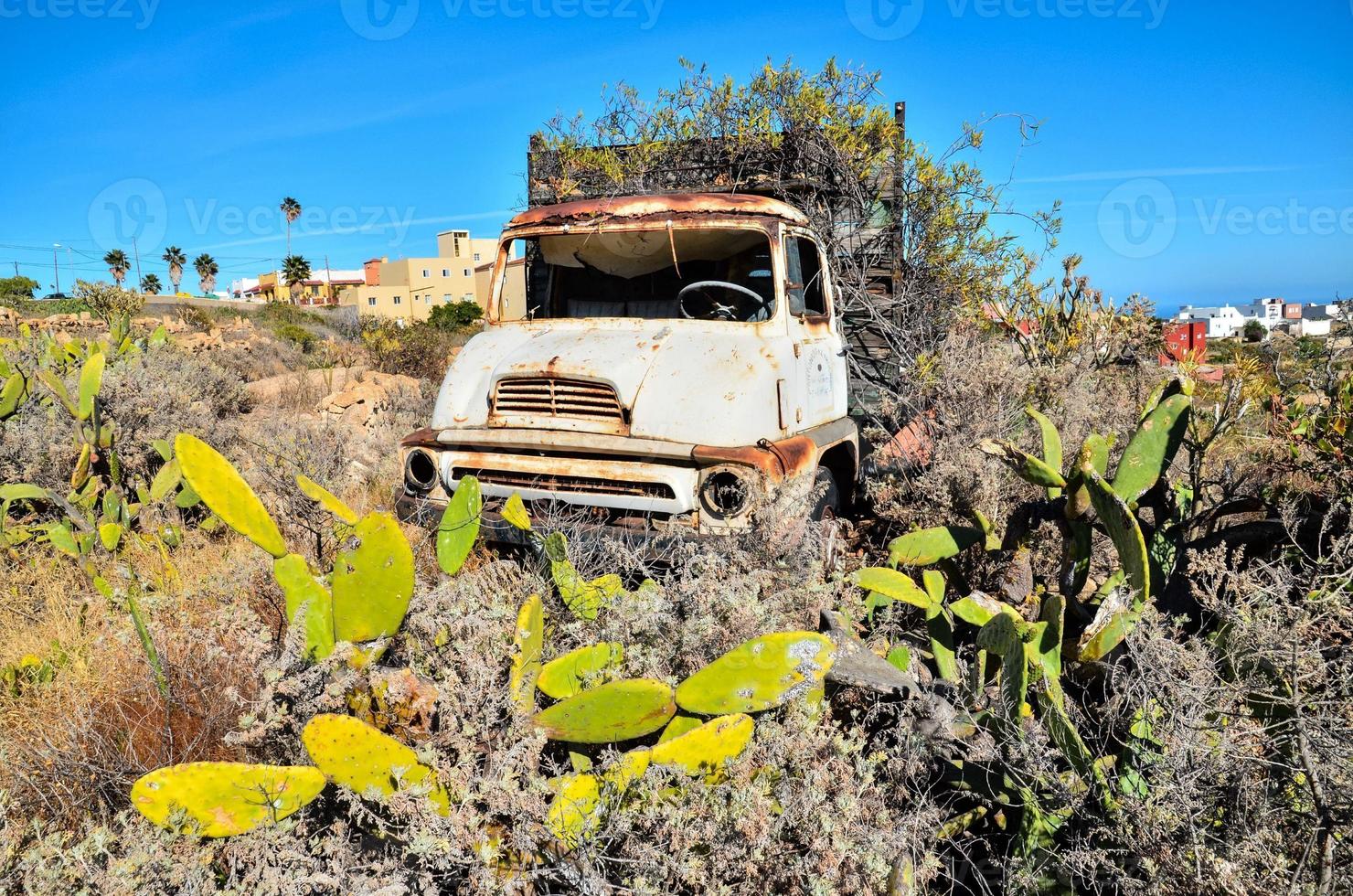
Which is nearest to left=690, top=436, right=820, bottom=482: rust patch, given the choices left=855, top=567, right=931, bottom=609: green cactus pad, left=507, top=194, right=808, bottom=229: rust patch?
left=855, top=567, right=931, bottom=609: green cactus pad

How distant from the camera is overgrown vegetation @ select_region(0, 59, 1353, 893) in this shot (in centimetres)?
219

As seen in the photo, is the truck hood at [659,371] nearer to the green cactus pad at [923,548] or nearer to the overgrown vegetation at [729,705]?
the overgrown vegetation at [729,705]

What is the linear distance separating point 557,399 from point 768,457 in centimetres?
115

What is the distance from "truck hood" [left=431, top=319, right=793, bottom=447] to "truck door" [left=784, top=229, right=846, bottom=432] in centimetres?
28

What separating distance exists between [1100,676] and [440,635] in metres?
2.43

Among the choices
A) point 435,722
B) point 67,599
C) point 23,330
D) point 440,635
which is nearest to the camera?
point 435,722

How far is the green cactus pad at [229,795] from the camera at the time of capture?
2123 mm

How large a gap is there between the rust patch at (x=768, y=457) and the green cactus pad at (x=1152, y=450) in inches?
54.1

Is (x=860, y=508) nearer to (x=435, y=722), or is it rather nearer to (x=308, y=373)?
(x=435, y=722)

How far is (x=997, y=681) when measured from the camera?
314 centimetres

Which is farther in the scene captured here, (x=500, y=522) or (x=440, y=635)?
(x=500, y=522)

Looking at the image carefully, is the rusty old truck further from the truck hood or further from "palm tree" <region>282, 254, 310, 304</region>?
"palm tree" <region>282, 254, 310, 304</region>

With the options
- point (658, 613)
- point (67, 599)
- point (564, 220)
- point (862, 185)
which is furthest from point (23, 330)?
point (658, 613)

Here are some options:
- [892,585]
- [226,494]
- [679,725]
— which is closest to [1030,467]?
[892,585]
